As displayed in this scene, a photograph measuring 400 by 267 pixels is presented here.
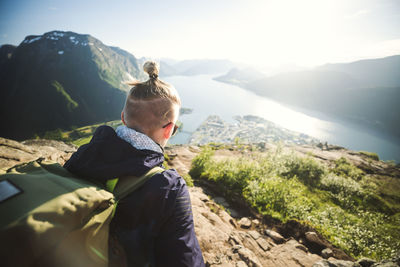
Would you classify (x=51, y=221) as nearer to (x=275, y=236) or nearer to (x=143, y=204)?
(x=143, y=204)

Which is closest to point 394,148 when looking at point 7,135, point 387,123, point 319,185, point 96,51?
point 387,123

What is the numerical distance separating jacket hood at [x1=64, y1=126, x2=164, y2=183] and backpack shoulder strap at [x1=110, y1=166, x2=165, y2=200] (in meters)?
0.06

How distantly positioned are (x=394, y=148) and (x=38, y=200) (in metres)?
143

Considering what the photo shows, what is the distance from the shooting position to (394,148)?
9062 centimetres

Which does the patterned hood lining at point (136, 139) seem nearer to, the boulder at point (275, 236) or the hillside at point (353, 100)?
the boulder at point (275, 236)

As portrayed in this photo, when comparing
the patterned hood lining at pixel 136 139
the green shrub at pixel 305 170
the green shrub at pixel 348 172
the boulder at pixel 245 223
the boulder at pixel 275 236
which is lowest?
the green shrub at pixel 348 172

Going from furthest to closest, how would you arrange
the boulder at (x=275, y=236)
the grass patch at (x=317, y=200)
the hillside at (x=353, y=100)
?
the hillside at (x=353, y=100), the grass patch at (x=317, y=200), the boulder at (x=275, y=236)

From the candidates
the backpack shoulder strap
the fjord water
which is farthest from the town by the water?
the backpack shoulder strap

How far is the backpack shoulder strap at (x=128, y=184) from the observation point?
1.57m

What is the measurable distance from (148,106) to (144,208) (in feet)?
4.13

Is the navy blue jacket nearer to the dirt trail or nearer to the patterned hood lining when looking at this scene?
the patterned hood lining

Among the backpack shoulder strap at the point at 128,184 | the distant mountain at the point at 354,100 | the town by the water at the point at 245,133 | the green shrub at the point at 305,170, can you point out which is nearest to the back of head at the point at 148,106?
the backpack shoulder strap at the point at 128,184

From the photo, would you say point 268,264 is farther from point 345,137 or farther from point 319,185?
point 345,137

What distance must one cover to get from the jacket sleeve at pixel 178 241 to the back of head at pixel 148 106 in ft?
3.24
